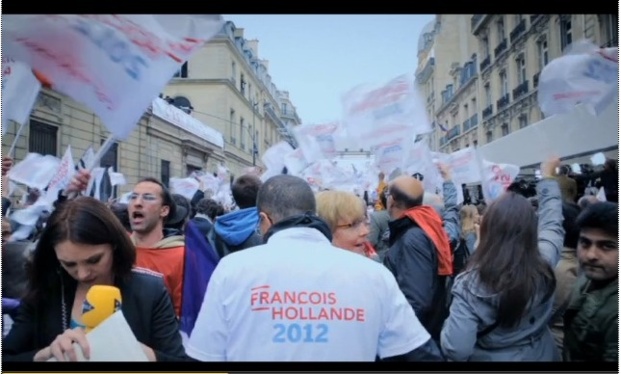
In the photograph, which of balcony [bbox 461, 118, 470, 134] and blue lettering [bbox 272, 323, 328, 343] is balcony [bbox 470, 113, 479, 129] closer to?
balcony [bbox 461, 118, 470, 134]

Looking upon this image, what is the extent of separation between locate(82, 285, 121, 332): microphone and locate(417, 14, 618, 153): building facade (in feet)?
6.75

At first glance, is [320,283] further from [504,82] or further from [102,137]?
[504,82]

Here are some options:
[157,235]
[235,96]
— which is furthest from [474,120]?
[157,235]

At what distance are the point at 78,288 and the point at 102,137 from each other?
1.18 meters

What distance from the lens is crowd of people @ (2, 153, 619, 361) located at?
2.01m

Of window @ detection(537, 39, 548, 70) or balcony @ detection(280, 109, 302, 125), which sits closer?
window @ detection(537, 39, 548, 70)

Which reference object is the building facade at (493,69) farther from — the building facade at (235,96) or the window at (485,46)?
the building facade at (235,96)

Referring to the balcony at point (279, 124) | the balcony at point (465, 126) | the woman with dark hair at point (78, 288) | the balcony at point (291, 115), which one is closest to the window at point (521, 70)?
the balcony at point (465, 126)

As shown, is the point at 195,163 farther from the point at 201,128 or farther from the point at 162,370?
the point at 162,370

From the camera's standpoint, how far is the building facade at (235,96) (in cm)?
301

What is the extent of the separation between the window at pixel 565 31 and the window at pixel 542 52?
0.09 metres

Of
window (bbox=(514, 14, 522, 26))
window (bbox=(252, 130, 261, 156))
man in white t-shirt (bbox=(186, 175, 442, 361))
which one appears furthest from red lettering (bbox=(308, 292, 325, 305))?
window (bbox=(252, 130, 261, 156))

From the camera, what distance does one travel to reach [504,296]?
90.2 inches

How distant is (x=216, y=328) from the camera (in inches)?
80.0
